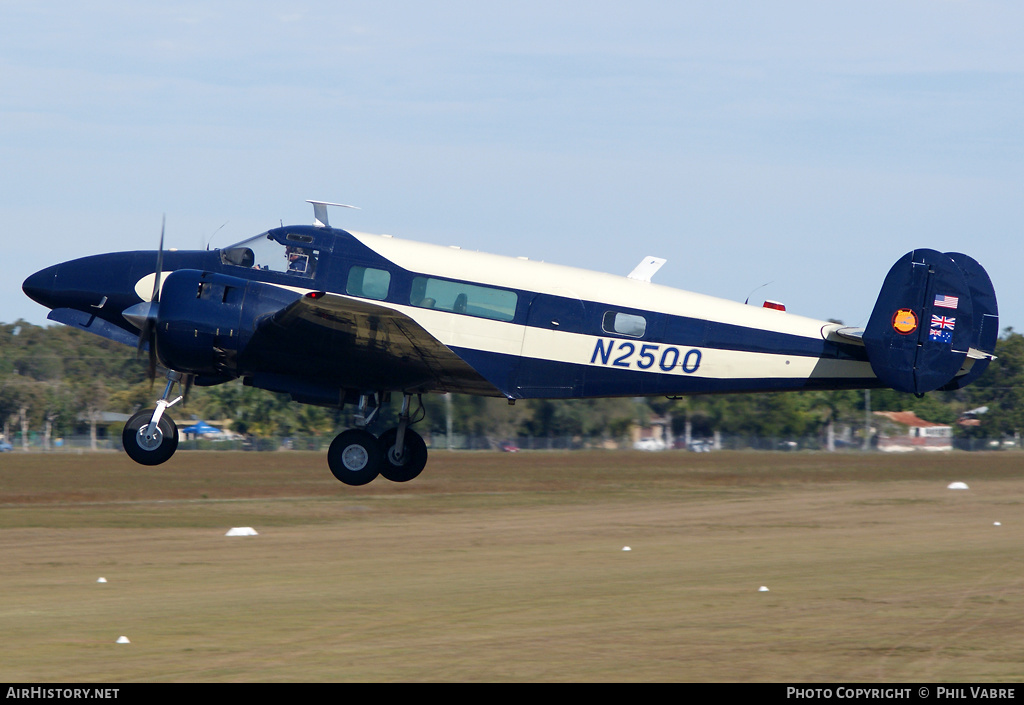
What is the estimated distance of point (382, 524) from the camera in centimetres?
12888

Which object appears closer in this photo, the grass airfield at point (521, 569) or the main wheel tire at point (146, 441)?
the main wheel tire at point (146, 441)

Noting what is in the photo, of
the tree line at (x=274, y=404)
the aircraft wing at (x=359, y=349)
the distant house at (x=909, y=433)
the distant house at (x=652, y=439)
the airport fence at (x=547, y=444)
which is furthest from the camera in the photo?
the distant house at (x=909, y=433)

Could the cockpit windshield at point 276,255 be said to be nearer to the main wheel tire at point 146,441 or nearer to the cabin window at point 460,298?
the cabin window at point 460,298

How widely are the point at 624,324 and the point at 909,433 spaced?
16357cm

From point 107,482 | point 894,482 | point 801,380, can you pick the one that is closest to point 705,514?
point 894,482

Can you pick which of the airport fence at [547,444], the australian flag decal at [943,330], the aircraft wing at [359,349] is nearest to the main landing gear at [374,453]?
the aircraft wing at [359,349]

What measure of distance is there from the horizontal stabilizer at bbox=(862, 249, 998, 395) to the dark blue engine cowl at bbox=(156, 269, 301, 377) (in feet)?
34.7

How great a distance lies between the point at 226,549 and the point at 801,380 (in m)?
97.0

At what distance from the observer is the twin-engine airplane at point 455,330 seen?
1966cm

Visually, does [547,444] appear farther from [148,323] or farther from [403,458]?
[148,323]

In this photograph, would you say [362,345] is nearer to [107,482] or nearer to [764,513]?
[764,513]

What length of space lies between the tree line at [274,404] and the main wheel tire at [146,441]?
277 ft

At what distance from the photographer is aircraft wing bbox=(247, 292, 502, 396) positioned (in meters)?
18.8

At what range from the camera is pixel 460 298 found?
19984 mm
